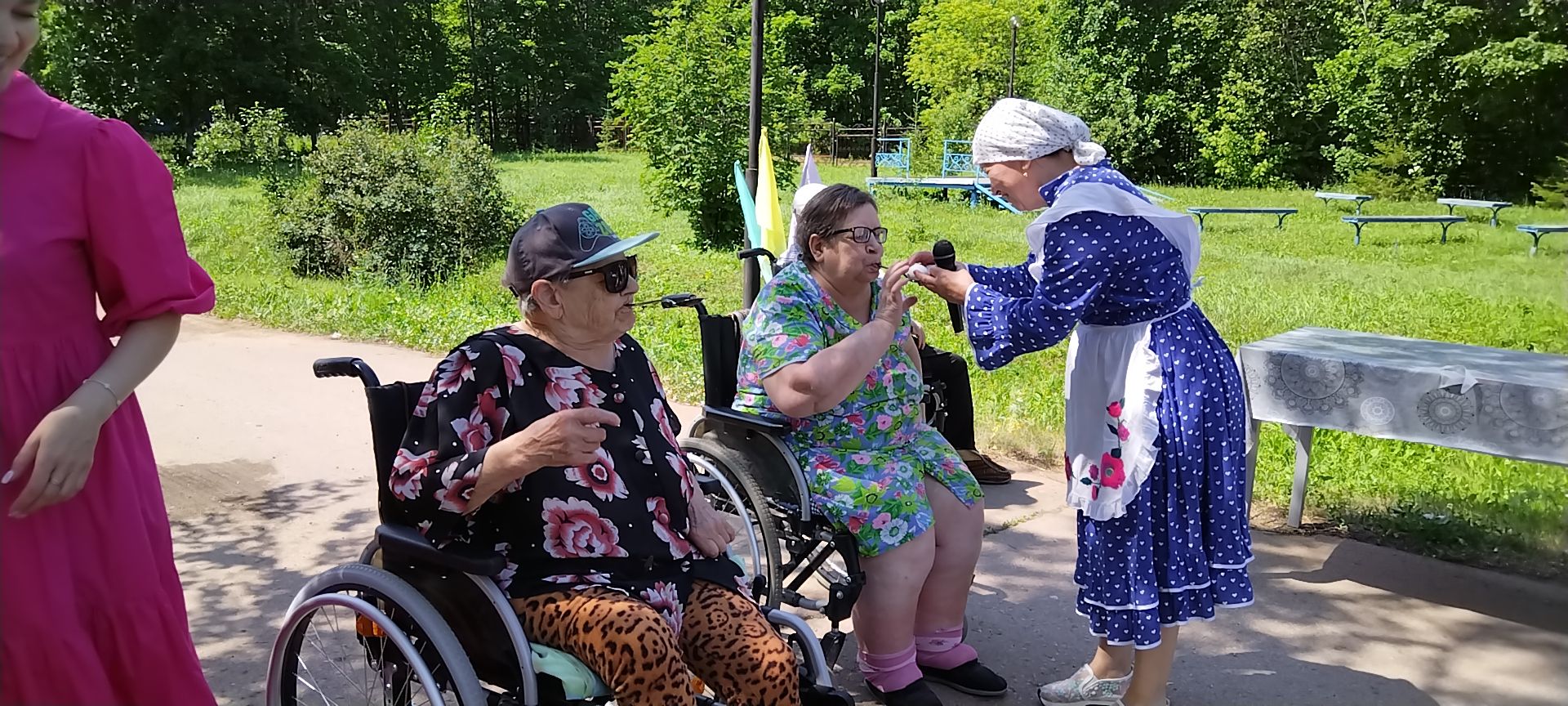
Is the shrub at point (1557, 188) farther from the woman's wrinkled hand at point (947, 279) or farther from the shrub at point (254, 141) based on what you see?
the shrub at point (254, 141)

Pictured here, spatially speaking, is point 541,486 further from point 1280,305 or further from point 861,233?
point 1280,305

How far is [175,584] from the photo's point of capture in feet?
5.91

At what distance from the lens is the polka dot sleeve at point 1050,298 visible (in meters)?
2.54

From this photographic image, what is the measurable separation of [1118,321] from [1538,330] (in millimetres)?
7212

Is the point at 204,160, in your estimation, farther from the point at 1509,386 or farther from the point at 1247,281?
the point at 1509,386

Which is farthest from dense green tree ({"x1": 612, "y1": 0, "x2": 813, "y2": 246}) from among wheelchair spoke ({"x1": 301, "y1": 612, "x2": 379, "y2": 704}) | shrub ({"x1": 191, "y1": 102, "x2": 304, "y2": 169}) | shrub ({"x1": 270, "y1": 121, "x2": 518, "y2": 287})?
wheelchair spoke ({"x1": 301, "y1": 612, "x2": 379, "y2": 704})

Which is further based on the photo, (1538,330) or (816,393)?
(1538,330)

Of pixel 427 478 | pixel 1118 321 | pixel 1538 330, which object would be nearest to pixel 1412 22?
pixel 1538 330

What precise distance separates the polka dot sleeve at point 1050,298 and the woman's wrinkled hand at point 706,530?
0.85 metres

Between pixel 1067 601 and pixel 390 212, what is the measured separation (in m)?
8.60

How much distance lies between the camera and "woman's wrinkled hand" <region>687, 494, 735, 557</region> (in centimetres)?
236

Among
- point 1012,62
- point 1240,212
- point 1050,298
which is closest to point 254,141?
point 1050,298

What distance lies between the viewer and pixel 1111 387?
8.83ft

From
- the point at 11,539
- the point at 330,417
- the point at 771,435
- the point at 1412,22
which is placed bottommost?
the point at 330,417
